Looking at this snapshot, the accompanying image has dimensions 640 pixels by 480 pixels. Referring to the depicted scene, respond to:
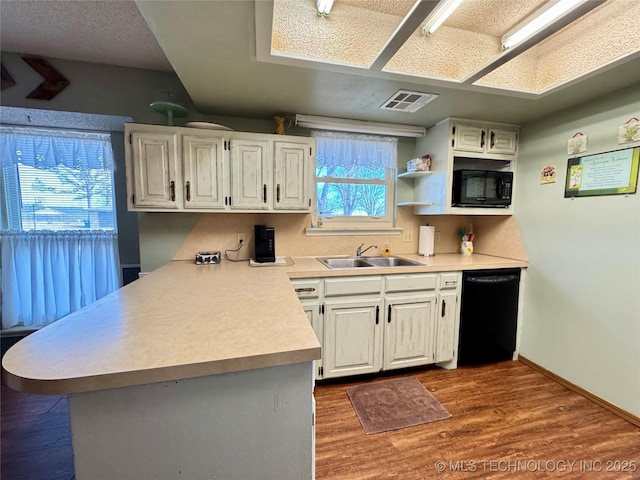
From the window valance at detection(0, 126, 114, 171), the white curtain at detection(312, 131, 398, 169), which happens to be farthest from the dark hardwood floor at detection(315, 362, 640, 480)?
the window valance at detection(0, 126, 114, 171)

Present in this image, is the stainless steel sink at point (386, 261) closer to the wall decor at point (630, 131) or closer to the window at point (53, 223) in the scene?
the wall decor at point (630, 131)

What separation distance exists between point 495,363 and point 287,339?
2534 millimetres

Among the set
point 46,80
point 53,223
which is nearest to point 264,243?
point 46,80

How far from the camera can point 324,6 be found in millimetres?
1416

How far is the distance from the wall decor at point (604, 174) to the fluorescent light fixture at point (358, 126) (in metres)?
1.27

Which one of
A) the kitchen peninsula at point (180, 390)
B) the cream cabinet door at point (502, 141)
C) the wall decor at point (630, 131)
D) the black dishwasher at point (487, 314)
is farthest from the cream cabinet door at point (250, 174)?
the wall decor at point (630, 131)

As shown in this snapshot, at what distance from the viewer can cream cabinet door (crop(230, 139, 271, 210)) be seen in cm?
212

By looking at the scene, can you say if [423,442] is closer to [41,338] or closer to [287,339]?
[287,339]

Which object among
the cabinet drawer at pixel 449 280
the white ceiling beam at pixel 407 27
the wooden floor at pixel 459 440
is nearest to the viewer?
the white ceiling beam at pixel 407 27

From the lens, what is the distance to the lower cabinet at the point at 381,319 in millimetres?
2057

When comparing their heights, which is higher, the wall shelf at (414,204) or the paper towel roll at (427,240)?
the wall shelf at (414,204)

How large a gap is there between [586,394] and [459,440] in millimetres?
1235

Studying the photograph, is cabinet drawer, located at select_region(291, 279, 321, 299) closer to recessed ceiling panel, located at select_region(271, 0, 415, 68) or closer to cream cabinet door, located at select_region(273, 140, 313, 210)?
cream cabinet door, located at select_region(273, 140, 313, 210)

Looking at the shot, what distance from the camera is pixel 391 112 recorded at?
2.29m
